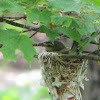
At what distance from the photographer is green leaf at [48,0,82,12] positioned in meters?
0.98

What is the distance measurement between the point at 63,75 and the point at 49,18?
43 centimetres

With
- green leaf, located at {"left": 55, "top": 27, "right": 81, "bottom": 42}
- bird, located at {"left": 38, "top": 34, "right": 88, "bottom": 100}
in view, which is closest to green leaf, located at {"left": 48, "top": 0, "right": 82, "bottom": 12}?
green leaf, located at {"left": 55, "top": 27, "right": 81, "bottom": 42}

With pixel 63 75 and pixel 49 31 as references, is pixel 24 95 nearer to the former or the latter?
pixel 63 75

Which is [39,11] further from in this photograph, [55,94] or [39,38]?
[39,38]

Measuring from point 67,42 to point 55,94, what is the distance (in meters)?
0.37

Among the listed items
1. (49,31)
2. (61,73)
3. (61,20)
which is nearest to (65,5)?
(61,20)

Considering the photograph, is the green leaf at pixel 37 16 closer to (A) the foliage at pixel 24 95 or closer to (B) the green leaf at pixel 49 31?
(B) the green leaf at pixel 49 31

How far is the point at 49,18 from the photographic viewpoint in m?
1.07

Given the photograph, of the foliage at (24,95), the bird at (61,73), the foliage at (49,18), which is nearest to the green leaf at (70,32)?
the foliage at (49,18)

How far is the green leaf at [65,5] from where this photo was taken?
0.98 meters

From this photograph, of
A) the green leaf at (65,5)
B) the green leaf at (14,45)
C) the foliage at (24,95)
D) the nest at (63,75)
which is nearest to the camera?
the green leaf at (65,5)

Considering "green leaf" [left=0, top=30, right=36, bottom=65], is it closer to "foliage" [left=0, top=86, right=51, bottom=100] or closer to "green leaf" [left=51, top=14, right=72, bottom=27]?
"green leaf" [left=51, top=14, right=72, bottom=27]

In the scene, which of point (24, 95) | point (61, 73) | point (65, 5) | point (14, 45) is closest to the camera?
point (65, 5)

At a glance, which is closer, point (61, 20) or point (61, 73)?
point (61, 20)
